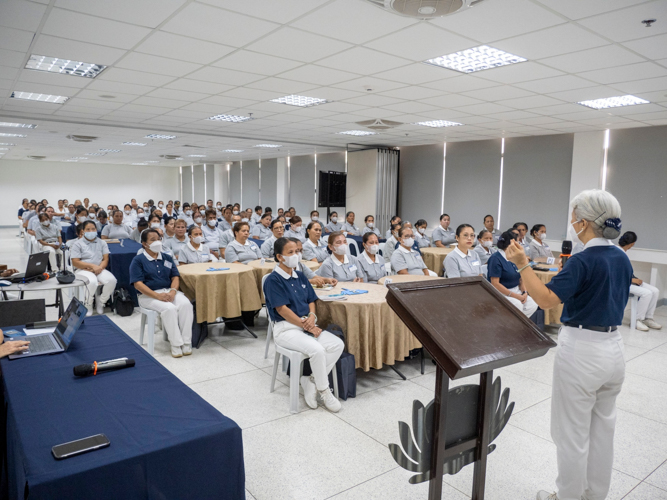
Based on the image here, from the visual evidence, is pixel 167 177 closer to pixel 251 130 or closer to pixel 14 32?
pixel 251 130

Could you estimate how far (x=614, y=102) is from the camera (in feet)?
19.4

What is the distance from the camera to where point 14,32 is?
3615mm

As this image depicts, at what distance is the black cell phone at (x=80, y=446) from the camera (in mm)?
1307

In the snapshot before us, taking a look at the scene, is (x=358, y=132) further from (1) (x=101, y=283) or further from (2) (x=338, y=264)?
(1) (x=101, y=283)

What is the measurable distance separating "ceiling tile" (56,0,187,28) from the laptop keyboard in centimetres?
224

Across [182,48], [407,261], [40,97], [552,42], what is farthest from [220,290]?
[40,97]

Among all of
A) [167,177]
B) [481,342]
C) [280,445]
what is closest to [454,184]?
[280,445]

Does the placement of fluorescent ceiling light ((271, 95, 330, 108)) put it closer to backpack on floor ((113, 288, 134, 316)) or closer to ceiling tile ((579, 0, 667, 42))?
backpack on floor ((113, 288, 134, 316))

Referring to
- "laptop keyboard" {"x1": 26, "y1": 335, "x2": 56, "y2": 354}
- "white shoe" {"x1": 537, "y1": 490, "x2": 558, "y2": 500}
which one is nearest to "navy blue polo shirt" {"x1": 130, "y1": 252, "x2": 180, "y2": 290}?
"laptop keyboard" {"x1": 26, "y1": 335, "x2": 56, "y2": 354}

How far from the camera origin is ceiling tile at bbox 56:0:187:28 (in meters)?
3.04

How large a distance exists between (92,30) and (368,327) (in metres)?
3.27

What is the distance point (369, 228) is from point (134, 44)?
7561mm

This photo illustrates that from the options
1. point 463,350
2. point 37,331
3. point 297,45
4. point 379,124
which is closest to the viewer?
point 463,350

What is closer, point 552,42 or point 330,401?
point 330,401
